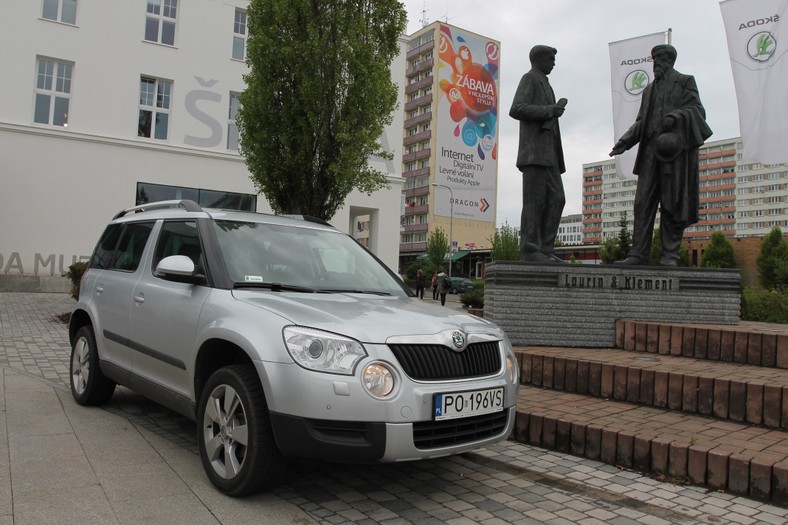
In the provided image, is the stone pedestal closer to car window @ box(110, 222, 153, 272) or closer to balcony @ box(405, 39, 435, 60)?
car window @ box(110, 222, 153, 272)

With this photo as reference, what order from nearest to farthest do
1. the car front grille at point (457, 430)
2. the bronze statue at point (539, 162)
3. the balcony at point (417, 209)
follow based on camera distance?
the car front grille at point (457, 430) → the bronze statue at point (539, 162) → the balcony at point (417, 209)

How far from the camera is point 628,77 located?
15875 millimetres

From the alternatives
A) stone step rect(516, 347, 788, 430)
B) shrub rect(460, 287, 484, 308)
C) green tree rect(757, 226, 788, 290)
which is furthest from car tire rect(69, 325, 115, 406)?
green tree rect(757, 226, 788, 290)

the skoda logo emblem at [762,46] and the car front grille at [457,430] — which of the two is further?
the skoda logo emblem at [762,46]

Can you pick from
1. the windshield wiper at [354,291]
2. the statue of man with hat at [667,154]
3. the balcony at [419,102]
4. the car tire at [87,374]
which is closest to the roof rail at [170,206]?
the car tire at [87,374]

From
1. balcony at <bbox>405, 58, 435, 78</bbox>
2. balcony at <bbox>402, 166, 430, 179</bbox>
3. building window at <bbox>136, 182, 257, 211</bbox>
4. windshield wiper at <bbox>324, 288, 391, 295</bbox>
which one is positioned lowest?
windshield wiper at <bbox>324, 288, 391, 295</bbox>

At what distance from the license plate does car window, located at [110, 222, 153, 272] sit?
10.00 feet

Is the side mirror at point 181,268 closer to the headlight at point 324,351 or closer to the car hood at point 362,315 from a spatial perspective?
the car hood at point 362,315

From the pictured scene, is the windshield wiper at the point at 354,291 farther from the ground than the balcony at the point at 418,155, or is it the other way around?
the balcony at the point at 418,155

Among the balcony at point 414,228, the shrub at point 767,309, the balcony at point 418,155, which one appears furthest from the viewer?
the balcony at point 418,155

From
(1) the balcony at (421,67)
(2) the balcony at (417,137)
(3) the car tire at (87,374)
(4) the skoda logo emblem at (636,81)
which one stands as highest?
(1) the balcony at (421,67)

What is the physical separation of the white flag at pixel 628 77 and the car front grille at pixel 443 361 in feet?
43.0

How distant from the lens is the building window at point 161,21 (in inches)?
943

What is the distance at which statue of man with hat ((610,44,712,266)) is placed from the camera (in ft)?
24.9
